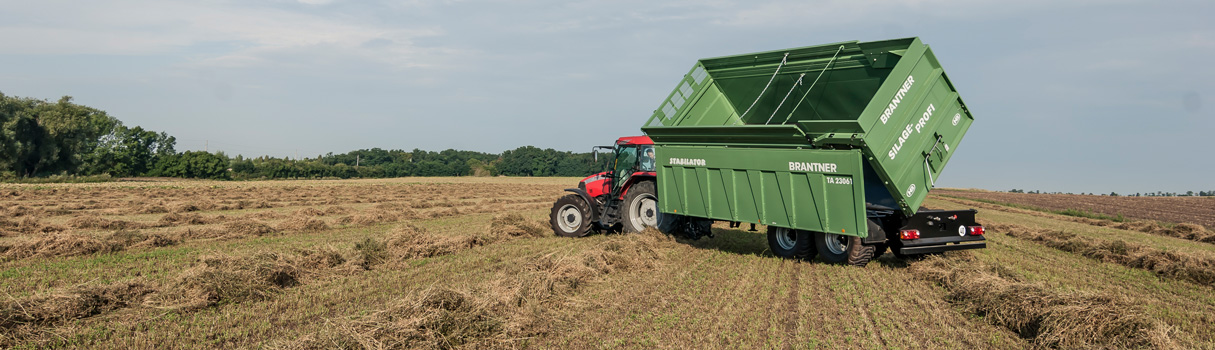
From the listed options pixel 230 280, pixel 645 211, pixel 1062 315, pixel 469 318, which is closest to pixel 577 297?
pixel 469 318

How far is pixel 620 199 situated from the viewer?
40.4ft

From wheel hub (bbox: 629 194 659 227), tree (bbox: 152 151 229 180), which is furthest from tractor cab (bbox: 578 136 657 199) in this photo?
tree (bbox: 152 151 229 180)

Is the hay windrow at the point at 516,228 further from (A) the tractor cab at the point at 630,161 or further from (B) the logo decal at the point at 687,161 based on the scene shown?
(B) the logo decal at the point at 687,161

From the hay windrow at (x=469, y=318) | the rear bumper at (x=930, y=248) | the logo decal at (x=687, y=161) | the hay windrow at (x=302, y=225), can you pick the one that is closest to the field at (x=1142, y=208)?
the rear bumper at (x=930, y=248)

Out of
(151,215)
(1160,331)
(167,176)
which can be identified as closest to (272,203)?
(151,215)

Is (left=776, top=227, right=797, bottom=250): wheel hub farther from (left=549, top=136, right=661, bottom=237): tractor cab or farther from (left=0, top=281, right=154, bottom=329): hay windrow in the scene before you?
(left=0, top=281, right=154, bottom=329): hay windrow

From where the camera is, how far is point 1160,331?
4.87 meters

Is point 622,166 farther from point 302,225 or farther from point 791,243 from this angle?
point 302,225

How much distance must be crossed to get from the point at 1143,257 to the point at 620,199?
8.53 m

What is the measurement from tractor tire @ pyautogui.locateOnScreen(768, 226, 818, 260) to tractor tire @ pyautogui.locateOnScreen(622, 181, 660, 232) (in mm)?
2378

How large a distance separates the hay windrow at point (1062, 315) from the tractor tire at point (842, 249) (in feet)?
6.39

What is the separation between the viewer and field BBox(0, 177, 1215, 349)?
5043 millimetres

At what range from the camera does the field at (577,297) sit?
504cm

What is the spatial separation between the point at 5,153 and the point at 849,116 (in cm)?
5564
